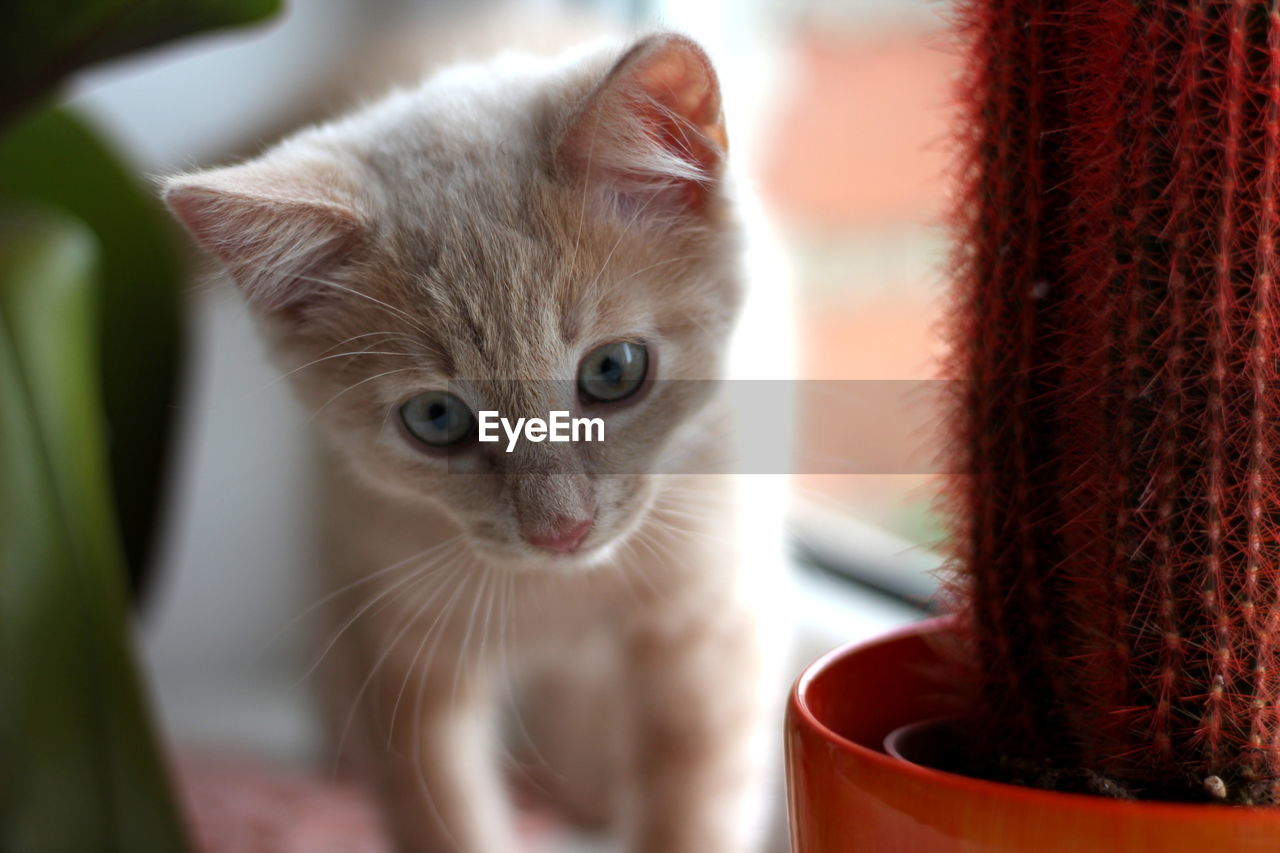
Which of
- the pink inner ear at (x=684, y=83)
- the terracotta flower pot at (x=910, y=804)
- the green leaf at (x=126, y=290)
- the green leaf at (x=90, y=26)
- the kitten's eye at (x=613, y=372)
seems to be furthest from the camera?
the green leaf at (x=126, y=290)

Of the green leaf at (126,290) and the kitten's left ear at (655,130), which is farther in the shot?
the green leaf at (126,290)

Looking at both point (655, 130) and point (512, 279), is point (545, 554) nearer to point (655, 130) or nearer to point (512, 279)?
point (512, 279)

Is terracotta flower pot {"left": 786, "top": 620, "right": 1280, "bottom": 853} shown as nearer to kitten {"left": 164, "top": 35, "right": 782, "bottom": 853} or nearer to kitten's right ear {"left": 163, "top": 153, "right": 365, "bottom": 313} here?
kitten {"left": 164, "top": 35, "right": 782, "bottom": 853}

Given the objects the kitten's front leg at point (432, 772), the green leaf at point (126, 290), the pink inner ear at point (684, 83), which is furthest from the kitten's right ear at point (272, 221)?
the green leaf at point (126, 290)

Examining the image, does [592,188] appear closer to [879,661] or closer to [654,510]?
[654,510]

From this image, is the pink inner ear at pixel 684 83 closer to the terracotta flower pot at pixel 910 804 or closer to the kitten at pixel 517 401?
the kitten at pixel 517 401

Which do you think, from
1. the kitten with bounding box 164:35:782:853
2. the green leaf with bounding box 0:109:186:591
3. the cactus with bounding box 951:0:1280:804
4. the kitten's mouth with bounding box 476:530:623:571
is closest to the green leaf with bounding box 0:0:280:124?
the kitten with bounding box 164:35:782:853

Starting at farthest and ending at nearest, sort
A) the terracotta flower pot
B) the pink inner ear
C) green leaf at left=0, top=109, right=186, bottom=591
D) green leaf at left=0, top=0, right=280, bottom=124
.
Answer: green leaf at left=0, top=109, right=186, bottom=591
green leaf at left=0, top=0, right=280, bottom=124
the pink inner ear
the terracotta flower pot

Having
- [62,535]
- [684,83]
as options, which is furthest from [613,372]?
[62,535]

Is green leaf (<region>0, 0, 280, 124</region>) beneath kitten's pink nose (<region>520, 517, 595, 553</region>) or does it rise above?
above
